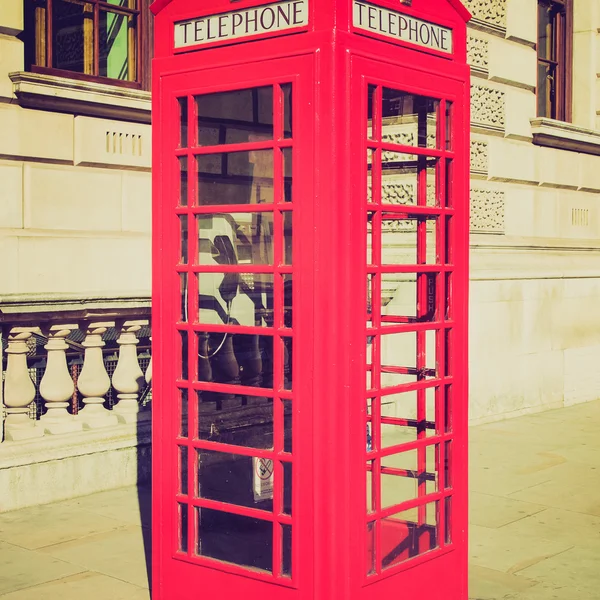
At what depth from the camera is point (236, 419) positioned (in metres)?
3.76

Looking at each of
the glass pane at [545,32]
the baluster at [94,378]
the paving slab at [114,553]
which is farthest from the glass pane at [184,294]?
the glass pane at [545,32]

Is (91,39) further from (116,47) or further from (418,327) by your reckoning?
(418,327)

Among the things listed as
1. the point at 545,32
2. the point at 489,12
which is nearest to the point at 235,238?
the point at 489,12

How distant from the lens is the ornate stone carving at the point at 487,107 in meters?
8.91

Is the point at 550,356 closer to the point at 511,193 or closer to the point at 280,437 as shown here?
the point at 511,193

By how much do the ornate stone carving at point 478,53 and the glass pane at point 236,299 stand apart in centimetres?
554

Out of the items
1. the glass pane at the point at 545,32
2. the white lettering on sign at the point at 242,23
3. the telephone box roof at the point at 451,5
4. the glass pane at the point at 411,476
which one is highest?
the glass pane at the point at 545,32

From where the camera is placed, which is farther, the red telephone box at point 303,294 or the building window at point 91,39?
the building window at point 91,39

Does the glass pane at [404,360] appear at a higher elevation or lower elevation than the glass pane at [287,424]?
higher

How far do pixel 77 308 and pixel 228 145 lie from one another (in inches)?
106

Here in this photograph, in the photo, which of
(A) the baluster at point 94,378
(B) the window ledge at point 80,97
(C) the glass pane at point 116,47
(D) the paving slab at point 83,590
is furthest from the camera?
(C) the glass pane at point 116,47

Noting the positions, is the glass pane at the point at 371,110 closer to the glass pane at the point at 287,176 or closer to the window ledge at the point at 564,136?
the glass pane at the point at 287,176

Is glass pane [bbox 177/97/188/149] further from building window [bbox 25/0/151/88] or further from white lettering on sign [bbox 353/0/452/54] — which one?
building window [bbox 25/0/151/88]

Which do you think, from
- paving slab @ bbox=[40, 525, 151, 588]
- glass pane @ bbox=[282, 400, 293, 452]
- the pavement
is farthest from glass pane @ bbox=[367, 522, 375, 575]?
paving slab @ bbox=[40, 525, 151, 588]
